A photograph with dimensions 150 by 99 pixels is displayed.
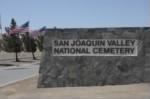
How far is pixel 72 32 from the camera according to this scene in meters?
16.1

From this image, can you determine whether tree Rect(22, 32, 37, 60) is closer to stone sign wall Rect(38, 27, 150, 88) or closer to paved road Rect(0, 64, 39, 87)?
paved road Rect(0, 64, 39, 87)

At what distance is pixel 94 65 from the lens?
15.9m

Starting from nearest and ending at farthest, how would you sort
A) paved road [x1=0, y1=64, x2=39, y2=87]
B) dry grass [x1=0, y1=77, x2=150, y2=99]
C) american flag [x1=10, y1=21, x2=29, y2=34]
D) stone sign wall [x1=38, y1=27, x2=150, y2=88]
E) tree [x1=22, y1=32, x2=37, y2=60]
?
dry grass [x1=0, y1=77, x2=150, y2=99], stone sign wall [x1=38, y1=27, x2=150, y2=88], paved road [x1=0, y1=64, x2=39, y2=87], american flag [x1=10, y1=21, x2=29, y2=34], tree [x1=22, y1=32, x2=37, y2=60]

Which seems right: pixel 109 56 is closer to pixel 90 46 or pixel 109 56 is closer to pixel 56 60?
pixel 90 46

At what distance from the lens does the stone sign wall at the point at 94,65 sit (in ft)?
51.2

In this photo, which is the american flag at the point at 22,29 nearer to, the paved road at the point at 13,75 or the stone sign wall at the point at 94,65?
the paved road at the point at 13,75

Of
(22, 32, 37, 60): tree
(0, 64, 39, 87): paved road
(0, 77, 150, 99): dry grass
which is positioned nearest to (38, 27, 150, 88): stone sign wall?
(0, 77, 150, 99): dry grass

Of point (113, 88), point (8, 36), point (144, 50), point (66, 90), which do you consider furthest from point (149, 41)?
point (8, 36)

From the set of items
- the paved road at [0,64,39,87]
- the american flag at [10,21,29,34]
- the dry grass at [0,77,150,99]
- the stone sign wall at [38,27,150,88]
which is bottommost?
the paved road at [0,64,39,87]

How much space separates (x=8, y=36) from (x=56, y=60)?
41389 millimetres

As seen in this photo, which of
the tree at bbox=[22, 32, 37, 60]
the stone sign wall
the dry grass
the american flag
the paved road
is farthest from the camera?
the tree at bbox=[22, 32, 37, 60]

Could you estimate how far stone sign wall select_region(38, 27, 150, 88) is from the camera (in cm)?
1562

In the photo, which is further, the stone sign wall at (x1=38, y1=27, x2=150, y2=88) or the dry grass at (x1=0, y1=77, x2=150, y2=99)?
the stone sign wall at (x1=38, y1=27, x2=150, y2=88)

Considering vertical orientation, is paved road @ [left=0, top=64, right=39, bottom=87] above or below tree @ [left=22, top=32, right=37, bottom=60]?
below
